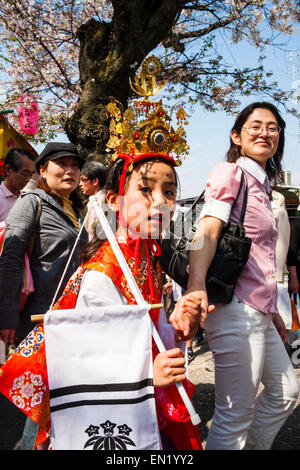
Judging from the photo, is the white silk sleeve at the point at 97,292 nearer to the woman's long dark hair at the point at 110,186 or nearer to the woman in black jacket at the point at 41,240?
the woman's long dark hair at the point at 110,186

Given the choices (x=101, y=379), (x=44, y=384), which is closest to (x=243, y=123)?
(x=101, y=379)

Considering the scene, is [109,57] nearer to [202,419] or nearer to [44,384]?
[202,419]

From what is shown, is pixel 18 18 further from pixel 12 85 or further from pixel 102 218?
pixel 102 218

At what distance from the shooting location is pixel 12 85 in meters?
9.56

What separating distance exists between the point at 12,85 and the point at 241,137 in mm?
9068

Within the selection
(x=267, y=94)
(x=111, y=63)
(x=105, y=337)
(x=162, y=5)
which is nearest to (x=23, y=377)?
(x=105, y=337)

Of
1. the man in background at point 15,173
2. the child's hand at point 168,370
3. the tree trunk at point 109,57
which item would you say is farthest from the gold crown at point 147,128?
the tree trunk at point 109,57

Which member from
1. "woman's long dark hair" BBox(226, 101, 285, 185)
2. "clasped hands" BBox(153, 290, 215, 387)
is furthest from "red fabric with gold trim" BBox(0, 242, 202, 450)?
"woman's long dark hair" BBox(226, 101, 285, 185)

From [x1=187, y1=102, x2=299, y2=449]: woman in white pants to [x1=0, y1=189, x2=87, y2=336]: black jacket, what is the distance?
3.48 ft

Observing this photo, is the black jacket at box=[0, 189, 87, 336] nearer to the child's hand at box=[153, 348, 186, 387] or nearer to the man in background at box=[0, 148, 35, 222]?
the child's hand at box=[153, 348, 186, 387]

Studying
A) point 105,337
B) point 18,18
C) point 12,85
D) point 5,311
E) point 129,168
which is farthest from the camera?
point 12,85

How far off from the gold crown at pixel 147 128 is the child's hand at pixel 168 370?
96 centimetres

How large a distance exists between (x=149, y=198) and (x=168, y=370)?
735 mm

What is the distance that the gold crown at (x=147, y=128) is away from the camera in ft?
5.81
